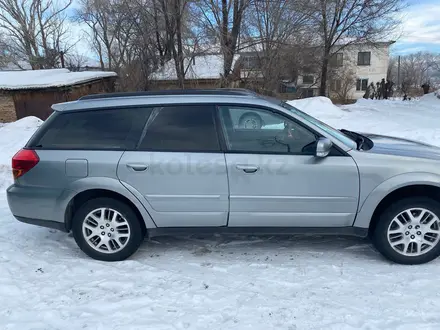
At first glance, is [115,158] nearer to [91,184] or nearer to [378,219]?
[91,184]

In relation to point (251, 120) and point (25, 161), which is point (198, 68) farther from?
point (25, 161)

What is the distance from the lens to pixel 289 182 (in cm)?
328

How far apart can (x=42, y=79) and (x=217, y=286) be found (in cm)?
→ 2166

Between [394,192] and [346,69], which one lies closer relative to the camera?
[394,192]

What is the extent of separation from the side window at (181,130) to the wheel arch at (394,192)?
1550mm

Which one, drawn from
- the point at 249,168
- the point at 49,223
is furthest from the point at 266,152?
the point at 49,223

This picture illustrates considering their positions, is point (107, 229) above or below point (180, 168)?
below

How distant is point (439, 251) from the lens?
329 centimetres

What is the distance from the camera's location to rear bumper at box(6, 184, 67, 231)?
347 cm

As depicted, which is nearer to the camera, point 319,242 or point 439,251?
point 439,251

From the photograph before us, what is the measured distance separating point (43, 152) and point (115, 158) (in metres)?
0.77

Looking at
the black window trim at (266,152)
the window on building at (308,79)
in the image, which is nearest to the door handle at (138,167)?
the black window trim at (266,152)

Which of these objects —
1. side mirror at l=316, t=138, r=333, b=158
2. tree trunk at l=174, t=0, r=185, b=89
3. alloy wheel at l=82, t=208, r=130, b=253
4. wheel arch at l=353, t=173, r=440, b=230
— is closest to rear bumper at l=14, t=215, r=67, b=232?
alloy wheel at l=82, t=208, r=130, b=253

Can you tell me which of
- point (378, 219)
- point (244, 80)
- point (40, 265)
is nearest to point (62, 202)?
point (40, 265)
